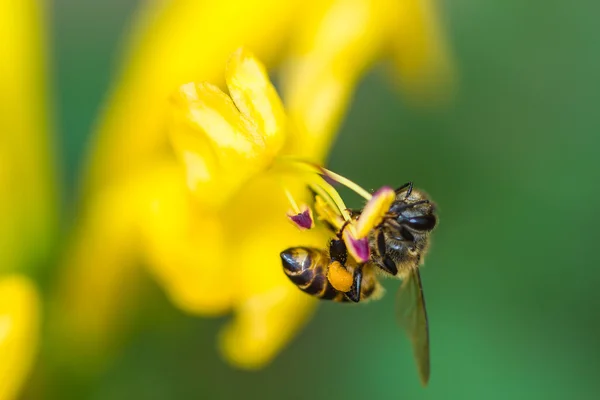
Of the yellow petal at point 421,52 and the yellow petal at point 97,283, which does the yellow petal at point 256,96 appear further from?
the yellow petal at point 421,52

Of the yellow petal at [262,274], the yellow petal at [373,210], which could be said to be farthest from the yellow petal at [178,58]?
the yellow petal at [373,210]

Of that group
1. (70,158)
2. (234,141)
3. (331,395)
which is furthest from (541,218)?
(234,141)

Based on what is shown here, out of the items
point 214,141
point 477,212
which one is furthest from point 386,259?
point 477,212

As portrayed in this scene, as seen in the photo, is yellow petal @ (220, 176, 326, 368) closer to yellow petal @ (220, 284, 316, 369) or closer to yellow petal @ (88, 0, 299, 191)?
yellow petal @ (220, 284, 316, 369)

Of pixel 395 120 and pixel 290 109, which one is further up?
pixel 290 109

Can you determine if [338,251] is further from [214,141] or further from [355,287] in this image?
[214,141]

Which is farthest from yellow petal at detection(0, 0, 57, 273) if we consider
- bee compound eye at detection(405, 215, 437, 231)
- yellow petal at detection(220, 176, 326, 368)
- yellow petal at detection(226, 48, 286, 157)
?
bee compound eye at detection(405, 215, 437, 231)

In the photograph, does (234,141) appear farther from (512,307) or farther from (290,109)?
(512,307)
